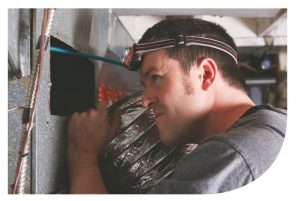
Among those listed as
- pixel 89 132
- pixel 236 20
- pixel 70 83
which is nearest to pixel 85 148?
pixel 89 132

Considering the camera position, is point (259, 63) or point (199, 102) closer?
point (199, 102)

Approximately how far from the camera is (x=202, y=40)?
752mm

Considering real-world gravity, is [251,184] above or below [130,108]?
below

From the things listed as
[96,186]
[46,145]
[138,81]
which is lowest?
[96,186]

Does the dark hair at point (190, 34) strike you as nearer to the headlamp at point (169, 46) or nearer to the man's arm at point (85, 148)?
the headlamp at point (169, 46)

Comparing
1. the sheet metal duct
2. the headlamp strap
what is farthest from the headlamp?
the sheet metal duct

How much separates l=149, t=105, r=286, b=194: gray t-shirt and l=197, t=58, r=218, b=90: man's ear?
4.1 inches

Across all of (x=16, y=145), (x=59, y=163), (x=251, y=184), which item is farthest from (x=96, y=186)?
(x=251, y=184)

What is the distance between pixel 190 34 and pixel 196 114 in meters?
0.17

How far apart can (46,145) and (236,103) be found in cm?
41

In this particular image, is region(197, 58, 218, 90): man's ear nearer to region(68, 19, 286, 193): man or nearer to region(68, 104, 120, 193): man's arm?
region(68, 19, 286, 193): man

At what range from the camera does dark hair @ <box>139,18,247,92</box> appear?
75 centimetres

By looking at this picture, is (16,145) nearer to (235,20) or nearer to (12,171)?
(12,171)

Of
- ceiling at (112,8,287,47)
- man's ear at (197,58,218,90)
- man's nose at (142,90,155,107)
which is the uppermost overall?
ceiling at (112,8,287,47)
